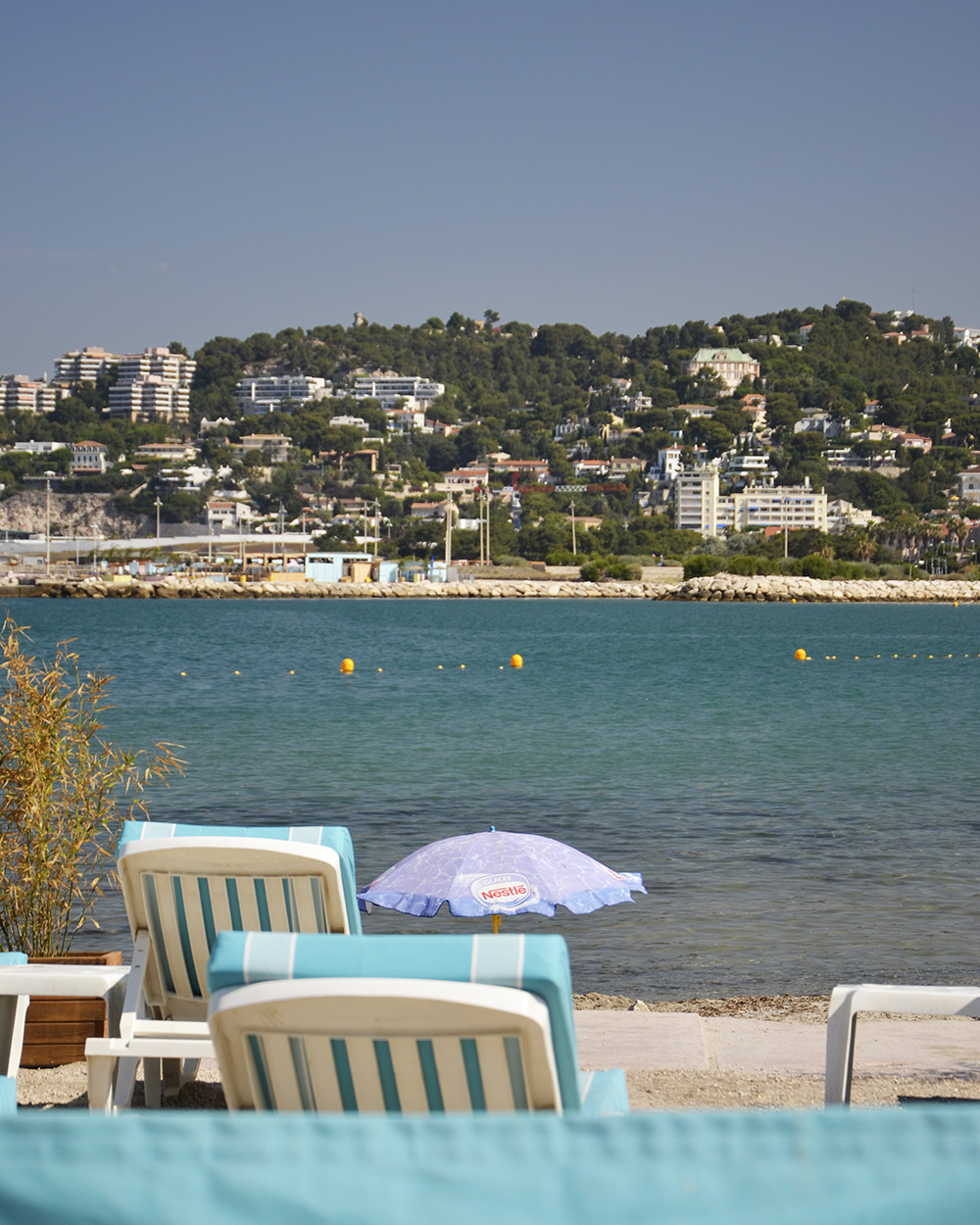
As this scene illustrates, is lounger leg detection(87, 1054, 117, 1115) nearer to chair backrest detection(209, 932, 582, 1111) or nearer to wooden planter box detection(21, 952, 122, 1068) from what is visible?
wooden planter box detection(21, 952, 122, 1068)

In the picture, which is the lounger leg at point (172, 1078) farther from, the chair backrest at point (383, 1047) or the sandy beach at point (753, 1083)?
the chair backrest at point (383, 1047)

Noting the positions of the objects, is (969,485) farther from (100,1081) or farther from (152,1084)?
(100,1081)

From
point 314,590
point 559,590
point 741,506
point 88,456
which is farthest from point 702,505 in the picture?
point 88,456

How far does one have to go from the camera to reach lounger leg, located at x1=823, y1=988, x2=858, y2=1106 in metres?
3.00

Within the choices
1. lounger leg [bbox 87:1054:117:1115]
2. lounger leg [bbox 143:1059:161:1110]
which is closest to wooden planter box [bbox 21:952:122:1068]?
lounger leg [bbox 143:1059:161:1110]

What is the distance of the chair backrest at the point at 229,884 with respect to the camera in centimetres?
300

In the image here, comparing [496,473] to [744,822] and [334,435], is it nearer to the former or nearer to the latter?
[334,435]

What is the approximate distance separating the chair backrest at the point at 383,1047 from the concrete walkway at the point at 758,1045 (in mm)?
2495

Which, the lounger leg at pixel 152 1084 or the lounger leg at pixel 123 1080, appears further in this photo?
the lounger leg at pixel 152 1084

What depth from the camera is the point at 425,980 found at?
164cm

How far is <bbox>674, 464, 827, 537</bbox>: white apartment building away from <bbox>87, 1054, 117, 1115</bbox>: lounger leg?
484 ft

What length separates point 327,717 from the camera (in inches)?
792

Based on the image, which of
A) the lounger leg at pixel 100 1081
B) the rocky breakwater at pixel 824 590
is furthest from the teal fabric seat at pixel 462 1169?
the rocky breakwater at pixel 824 590

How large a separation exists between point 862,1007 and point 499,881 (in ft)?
4.91
